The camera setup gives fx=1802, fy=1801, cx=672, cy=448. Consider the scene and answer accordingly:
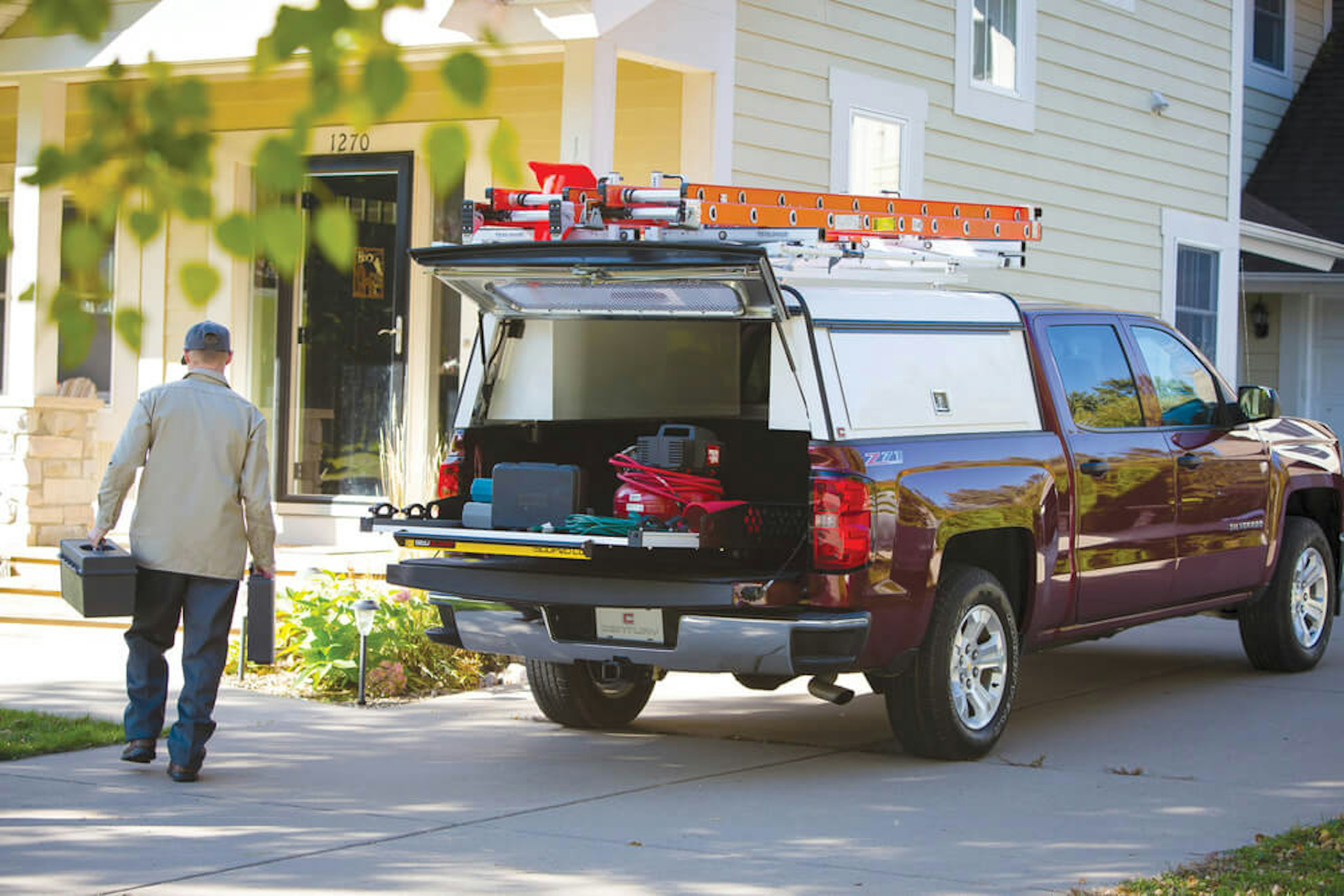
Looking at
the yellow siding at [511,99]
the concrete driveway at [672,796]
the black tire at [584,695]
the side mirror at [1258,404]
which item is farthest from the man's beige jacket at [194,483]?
the yellow siding at [511,99]

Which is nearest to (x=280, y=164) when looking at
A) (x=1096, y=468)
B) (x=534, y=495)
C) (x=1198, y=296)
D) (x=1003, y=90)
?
(x=534, y=495)

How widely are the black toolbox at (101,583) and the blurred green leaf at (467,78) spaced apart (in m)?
4.39

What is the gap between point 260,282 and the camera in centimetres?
1366

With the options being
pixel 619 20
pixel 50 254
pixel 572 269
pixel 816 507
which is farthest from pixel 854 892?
pixel 50 254

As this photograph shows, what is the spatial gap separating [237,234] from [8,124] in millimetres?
13642

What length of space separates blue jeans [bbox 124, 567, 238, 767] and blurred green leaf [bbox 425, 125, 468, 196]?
431cm

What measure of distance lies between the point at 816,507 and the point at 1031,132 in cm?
903

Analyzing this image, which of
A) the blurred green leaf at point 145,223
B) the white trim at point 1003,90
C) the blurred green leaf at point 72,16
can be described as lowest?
the blurred green leaf at point 145,223

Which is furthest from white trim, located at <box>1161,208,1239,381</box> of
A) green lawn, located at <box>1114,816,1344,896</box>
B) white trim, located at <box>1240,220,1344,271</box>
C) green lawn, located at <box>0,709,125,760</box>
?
green lawn, located at <box>0,709,125,760</box>

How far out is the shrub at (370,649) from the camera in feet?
29.6

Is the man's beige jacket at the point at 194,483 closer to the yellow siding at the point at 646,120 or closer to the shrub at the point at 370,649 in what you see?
the shrub at the point at 370,649

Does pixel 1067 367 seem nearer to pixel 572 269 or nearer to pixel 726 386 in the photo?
pixel 726 386

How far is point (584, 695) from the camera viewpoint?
26.5ft

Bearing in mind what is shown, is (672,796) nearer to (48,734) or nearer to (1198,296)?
(48,734)
